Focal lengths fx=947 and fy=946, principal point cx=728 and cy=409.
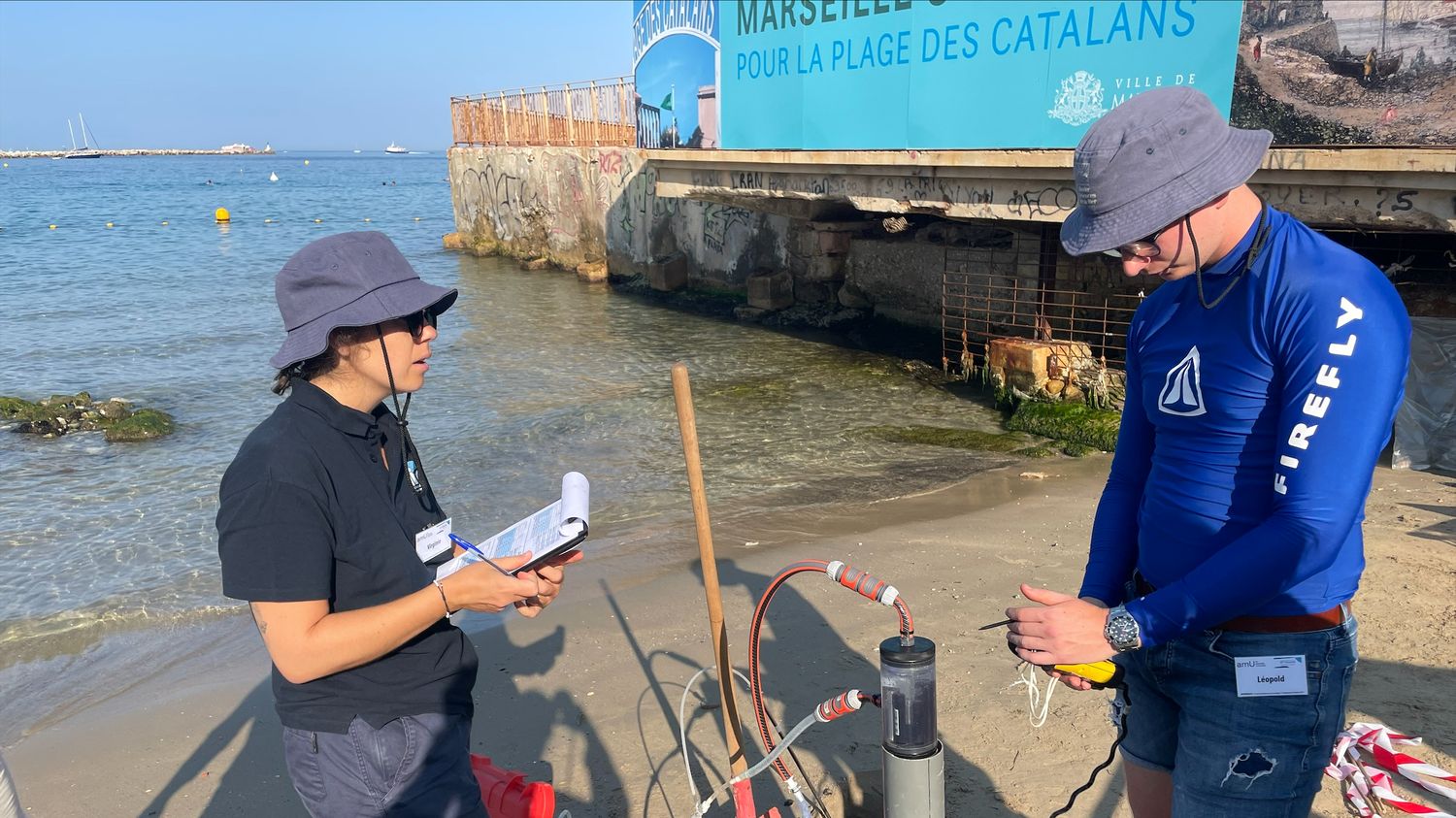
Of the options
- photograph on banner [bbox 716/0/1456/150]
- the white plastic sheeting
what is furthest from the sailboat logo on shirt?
the white plastic sheeting

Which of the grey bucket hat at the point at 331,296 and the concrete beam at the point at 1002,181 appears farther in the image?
the concrete beam at the point at 1002,181

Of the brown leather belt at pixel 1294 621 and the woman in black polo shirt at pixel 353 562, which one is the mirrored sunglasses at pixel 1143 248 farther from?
the woman in black polo shirt at pixel 353 562

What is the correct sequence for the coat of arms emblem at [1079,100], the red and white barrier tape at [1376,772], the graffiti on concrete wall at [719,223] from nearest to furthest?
the red and white barrier tape at [1376,772], the coat of arms emblem at [1079,100], the graffiti on concrete wall at [719,223]

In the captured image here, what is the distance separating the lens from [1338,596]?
1.98 m

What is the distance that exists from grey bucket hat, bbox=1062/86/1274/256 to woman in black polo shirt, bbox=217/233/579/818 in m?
1.51

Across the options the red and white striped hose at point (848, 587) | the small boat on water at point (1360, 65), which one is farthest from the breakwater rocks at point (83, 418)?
the small boat on water at point (1360, 65)

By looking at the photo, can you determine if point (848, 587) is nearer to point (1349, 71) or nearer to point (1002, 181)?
point (1349, 71)

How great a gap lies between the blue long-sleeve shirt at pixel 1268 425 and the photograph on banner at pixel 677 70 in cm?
1294

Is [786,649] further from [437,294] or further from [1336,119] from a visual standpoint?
[1336,119]

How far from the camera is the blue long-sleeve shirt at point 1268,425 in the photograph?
1795 mm

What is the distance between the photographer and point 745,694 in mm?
4871

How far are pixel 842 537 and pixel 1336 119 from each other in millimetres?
4980

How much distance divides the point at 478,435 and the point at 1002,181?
6.64m

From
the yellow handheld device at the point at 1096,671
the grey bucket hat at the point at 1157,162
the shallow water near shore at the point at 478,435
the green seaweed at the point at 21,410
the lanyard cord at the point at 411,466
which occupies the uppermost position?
the grey bucket hat at the point at 1157,162
